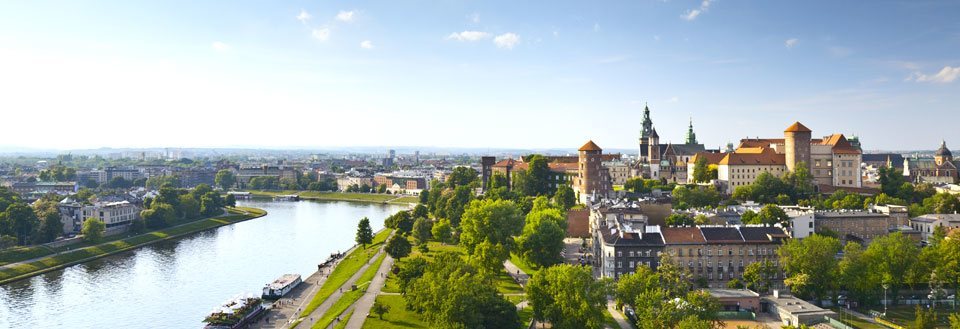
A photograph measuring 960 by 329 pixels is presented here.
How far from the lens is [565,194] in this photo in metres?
62.9

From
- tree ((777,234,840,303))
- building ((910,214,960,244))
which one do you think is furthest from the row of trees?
building ((910,214,960,244))

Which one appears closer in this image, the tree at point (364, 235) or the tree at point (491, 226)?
the tree at point (491, 226)

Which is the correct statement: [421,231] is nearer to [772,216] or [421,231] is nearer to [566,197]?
[566,197]

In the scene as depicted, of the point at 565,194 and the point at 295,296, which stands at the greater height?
the point at 565,194

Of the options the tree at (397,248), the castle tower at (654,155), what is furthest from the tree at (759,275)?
the castle tower at (654,155)

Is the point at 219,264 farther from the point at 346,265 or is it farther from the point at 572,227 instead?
the point at 572,227

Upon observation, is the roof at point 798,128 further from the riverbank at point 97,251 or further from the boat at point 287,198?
the boat at point 287,198

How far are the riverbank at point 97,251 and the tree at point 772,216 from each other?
149ft

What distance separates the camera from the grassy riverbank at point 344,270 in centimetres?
3819

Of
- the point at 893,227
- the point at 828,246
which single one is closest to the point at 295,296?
the point at 828,246

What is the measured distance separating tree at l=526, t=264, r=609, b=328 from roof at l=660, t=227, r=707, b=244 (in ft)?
27.9

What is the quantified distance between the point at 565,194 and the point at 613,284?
97.3ft

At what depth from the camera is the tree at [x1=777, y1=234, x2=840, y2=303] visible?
34888 mm

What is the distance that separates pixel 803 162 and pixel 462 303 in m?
44.7
